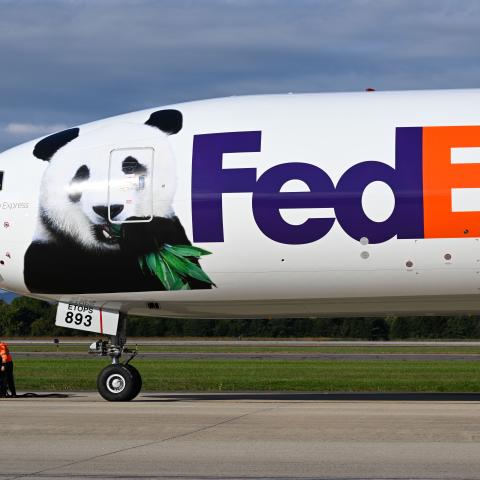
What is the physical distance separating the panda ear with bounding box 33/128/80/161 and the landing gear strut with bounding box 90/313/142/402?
3691 millimetres

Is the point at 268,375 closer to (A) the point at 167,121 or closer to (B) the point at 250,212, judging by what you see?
(A) the point at 167,121

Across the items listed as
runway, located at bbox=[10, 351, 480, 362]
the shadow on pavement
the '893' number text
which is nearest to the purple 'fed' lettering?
the '893' number text

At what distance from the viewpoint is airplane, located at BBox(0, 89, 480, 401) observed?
776 inches

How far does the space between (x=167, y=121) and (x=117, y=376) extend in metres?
5.39

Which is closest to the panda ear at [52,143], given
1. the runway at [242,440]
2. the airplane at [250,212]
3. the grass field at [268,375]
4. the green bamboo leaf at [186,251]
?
the airplane at [250,212]

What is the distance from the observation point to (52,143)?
71.9 ft

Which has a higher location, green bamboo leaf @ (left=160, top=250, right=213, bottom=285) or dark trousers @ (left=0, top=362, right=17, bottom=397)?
green bamboo leaf @ (left=160, top=250, right=213, bottom=285)

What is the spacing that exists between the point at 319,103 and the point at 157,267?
182 inches

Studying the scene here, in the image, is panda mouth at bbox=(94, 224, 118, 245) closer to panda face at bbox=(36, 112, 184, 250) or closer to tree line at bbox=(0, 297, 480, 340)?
panda face at bbox=(36, 112, 184, 250)

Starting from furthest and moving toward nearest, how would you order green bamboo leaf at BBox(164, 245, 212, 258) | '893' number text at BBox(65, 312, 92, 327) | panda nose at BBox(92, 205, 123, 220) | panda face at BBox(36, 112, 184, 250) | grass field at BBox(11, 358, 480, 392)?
grass field at BBox(11, 358, 480, 392)
'893' number text at BBox(65, 312, 92, 327)
panda nose at BBox(92, 205, 123, 220)
panda face at BBox(36, 112, 184, 250)
green bamboo leaf at BBox(164, 245, 212, 258)

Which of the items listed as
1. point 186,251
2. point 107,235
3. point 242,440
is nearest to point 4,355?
point 107,235

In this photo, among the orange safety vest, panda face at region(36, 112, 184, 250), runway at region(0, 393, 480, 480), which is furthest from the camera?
the orange safety vest

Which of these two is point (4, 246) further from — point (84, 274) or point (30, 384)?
point (30, 384)

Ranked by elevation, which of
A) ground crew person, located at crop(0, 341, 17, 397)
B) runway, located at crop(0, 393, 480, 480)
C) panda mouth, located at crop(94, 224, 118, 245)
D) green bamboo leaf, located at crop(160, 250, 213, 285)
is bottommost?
runway, located at crop(0, 393, 480, 480)
